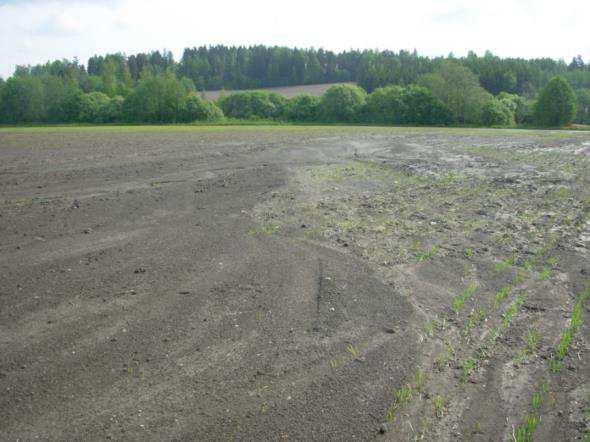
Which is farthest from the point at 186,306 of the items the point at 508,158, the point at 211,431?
the point at 508,158

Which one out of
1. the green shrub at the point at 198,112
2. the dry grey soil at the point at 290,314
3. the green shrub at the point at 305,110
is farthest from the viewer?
the green shrub at the point at 305,110

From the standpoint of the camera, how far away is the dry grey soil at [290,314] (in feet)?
20.4

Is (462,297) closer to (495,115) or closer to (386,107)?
(495,115)

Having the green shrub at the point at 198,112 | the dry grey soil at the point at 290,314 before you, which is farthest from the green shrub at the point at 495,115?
the dry grey soil at the point at 290,314

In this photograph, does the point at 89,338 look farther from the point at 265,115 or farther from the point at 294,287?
the point at 265,115

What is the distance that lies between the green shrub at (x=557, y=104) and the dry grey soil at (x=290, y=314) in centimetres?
6285

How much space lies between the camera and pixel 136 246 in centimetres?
1252

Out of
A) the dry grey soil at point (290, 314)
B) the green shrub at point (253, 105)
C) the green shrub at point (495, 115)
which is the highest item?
the green shrub at point (253, 105)

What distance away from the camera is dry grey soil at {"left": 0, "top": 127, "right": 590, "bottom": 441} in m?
6.21

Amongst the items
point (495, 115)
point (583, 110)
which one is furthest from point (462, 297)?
point (583, 110)

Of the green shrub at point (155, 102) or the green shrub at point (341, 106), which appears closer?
the green shrub at point (155, 102)

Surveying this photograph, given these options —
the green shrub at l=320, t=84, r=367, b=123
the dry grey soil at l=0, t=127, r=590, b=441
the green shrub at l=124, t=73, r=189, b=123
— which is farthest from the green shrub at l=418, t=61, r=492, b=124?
the dry grey soil at l=0, t=127, r=590, b=441

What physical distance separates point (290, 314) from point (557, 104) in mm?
77419

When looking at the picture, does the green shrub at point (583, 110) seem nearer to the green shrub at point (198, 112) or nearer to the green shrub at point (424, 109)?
the green shrub at point (424, 109)
